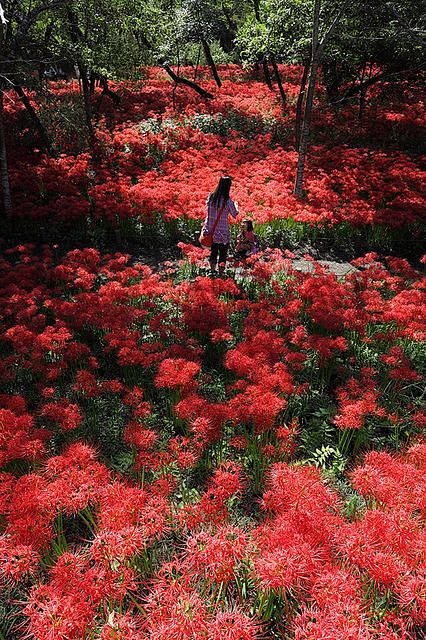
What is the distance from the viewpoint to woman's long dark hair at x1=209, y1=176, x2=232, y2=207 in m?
7.36

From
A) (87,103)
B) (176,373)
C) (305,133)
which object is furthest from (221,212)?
(87,103)

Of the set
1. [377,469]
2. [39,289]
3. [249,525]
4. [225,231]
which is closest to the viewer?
[377,469]

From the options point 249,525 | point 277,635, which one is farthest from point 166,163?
point 277,635

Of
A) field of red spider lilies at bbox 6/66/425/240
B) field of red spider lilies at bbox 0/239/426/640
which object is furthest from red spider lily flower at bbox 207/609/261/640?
field of red spider lilies at bbox 6/66/425/240

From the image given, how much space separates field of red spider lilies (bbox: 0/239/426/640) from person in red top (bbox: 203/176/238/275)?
1.08 metres

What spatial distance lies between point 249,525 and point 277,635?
934mm

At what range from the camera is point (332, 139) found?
17.0m

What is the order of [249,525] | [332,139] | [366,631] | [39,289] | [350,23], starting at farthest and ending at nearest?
[332,139], [350,23], [39,289], [249,525], [366,631]

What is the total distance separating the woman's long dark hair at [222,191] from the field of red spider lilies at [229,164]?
173 centimetres

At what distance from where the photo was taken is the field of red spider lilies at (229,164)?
33.1ft

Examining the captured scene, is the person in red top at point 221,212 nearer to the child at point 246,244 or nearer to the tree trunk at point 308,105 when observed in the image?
the child at point 246,244

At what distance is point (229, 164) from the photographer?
13.5 metres

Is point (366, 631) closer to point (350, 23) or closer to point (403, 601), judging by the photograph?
point (403, 601)

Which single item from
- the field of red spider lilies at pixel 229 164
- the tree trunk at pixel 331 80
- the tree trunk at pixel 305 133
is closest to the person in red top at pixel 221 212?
the field of red spider lilies at pixel 229 164
